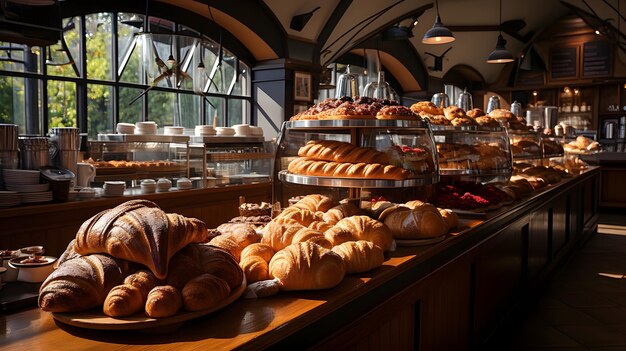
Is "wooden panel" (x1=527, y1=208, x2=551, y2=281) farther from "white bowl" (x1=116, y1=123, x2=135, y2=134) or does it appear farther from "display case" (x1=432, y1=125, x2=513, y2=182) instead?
"white bowl" (x1=116, y1=123, x2=135, y2=134)

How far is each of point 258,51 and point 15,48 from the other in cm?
347

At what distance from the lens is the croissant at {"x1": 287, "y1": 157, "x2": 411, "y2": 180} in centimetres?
222

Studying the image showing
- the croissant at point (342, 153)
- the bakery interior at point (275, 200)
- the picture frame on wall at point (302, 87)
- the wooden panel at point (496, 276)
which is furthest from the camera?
the picture frame on wall at point (302, 87)

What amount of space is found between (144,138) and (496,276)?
10.6ft

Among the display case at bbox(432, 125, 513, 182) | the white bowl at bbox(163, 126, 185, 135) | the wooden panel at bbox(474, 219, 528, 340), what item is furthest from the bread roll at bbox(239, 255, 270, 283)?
the white bowl at bbox(163, 126, 185, 135)

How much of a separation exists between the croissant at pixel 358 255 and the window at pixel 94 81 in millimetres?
2534

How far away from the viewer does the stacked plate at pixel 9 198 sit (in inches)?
129

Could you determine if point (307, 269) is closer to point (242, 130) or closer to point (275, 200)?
point (275, 200)

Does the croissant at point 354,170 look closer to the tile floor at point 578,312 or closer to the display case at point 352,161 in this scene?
the display case at point 352,161

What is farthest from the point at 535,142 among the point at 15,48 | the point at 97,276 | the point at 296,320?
the point at 15,48

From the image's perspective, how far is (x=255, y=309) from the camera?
1.31 metres

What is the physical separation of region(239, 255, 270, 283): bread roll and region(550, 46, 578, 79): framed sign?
41.6ft

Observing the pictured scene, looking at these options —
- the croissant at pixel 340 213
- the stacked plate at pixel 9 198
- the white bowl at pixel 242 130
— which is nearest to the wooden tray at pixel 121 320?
the croissant at pixel 340 213

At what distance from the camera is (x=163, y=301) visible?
43.8 inches
